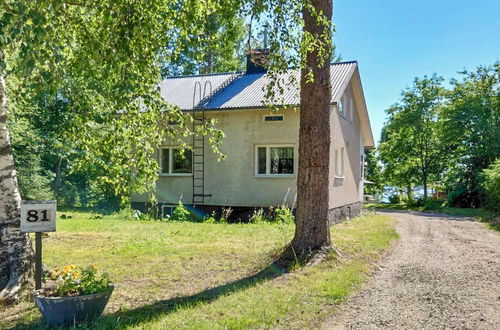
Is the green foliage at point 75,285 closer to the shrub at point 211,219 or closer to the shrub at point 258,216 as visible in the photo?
the shrub at point 258,216

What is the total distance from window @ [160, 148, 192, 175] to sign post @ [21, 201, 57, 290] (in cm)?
1093

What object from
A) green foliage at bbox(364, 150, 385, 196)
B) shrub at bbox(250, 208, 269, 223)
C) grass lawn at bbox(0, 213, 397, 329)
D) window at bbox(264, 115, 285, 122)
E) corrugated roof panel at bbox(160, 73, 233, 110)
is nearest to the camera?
grass lawn at bbox(0, 213, 397, 329)

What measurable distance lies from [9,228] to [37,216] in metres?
0.76

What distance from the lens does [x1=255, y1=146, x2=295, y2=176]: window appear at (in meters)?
14.0

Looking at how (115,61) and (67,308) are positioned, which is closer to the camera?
(67,308)

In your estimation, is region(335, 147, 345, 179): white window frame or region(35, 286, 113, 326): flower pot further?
region(335, 147, 345, 179): white window frame

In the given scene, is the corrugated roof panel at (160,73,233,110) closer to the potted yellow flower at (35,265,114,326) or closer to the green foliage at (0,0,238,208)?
the green foliage at (0,0,238,208)

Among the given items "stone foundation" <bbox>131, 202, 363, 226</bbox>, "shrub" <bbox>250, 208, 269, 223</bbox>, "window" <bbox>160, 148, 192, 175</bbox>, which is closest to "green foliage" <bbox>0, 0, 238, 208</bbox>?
"shrub" <bbox>250, 208, 269, 223</bbox>

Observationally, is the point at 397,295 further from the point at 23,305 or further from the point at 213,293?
the point at 23,305

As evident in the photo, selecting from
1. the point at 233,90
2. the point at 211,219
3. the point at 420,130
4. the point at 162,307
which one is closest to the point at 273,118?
the point at 233,90

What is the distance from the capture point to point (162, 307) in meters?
4.56

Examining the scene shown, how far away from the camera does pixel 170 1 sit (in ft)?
15.6

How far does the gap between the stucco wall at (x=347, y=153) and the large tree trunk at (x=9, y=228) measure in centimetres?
1063

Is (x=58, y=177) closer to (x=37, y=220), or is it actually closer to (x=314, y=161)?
(x=314, y=161)
